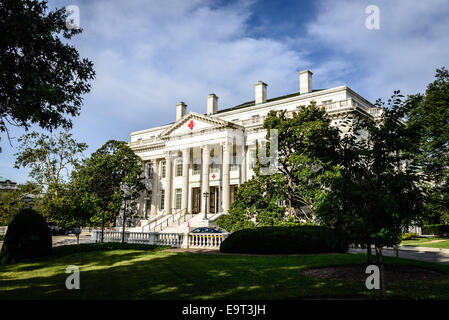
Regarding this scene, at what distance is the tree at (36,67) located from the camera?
9.92m

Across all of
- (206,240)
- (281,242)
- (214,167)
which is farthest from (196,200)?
(281,242)

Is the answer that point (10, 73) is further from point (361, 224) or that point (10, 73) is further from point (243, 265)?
point (361, 224)

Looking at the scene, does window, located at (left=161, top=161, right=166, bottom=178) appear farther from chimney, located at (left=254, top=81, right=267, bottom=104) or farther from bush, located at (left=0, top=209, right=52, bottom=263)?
bush, located at (left=0, top=209, right=52, bottom=263)

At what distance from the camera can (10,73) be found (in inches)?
425

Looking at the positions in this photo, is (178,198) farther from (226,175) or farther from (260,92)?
(260,92)

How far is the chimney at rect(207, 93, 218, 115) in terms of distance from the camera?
5400 cm

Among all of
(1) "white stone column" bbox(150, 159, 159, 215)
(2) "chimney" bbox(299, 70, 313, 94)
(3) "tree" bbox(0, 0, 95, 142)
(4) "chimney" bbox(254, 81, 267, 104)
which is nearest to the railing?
(3) "tree" bbox(0, 0, 95, 142)

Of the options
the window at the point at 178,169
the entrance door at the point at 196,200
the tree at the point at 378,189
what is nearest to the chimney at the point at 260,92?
the window at the point at 178,169

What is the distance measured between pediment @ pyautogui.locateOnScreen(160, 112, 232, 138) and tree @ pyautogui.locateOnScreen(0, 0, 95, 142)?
29.0 m

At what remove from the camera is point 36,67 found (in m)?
11.8

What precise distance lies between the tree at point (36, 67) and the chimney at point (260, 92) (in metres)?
36.7

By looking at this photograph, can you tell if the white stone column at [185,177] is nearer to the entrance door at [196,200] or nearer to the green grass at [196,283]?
the entrance door at [196,200]
